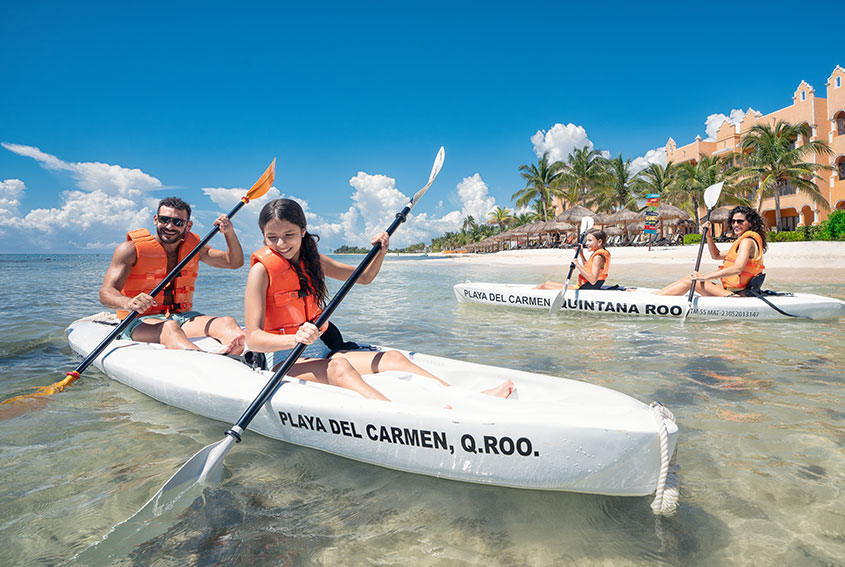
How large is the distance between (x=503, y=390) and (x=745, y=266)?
581 cm

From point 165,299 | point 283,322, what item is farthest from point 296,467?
point 165,299

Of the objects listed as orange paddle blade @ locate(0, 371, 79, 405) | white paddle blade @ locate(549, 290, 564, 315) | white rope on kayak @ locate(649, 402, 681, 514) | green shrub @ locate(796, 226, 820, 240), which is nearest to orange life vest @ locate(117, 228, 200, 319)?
orange paddle blade @ locate(0, 371, 79, 405)

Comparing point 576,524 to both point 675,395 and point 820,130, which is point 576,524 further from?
point 820,130

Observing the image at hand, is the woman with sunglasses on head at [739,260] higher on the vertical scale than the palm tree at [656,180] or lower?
lower

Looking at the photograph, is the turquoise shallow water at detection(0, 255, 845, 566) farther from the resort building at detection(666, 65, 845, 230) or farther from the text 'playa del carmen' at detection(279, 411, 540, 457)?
the resort building at detection(666, 65, 845, 230)

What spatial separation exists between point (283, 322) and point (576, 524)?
1.99 metres

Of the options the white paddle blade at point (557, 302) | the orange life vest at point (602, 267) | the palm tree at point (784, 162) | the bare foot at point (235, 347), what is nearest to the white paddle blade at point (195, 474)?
the bare foot at point (235, 347)

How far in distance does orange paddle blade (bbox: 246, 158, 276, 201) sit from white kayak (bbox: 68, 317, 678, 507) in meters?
2.11

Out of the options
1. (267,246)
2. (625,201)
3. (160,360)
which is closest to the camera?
(267,246)

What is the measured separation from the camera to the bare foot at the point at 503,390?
2734 mm

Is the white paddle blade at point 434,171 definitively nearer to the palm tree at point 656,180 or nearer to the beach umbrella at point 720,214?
the beach umbrella at point 720,214

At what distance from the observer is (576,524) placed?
82.4 inches

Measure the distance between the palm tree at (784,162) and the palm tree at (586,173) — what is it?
39.8 feet

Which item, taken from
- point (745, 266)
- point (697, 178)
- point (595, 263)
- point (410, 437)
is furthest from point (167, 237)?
point (697, 178)
